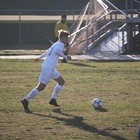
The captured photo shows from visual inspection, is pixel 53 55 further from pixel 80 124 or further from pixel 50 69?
pixel 80 124

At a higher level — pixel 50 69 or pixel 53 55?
pixel 53 55

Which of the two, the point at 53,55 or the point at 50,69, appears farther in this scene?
the point at 53,55

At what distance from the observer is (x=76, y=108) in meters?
10.4

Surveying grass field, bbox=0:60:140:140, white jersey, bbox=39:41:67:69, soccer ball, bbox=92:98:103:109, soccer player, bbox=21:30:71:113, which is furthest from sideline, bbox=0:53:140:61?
soccer ball, bbox=92:98:103:109

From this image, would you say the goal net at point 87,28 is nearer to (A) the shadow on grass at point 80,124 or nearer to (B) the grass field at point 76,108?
(B) the grass field at point 76,108

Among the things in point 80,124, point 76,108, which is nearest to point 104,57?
point 76,108

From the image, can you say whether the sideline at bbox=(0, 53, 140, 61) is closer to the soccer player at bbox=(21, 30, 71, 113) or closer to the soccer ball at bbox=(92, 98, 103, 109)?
the soccer player at bbox=(21, 30, 71, 113)

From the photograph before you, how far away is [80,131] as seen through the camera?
8.45 meters

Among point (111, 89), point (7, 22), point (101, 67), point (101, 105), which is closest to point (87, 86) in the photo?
point (111, 89)

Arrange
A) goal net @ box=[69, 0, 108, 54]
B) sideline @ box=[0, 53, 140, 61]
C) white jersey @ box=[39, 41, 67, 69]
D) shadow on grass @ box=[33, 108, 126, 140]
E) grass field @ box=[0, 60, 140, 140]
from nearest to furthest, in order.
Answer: shadow on grass @ box=[33, 108, 126, 140] < grass field @ box=[0, 60, 140, 140] < white jersey @ box=[39, 41, 67, 69] < sideline @ box=[0, 53, 140, 61] < goal net @ box=[69, 0, 108, 54]

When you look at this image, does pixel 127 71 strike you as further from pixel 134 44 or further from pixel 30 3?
pixel 30 3

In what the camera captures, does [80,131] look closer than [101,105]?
Yes

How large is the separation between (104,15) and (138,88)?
11.1 meters

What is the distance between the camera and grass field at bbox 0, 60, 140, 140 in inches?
328
